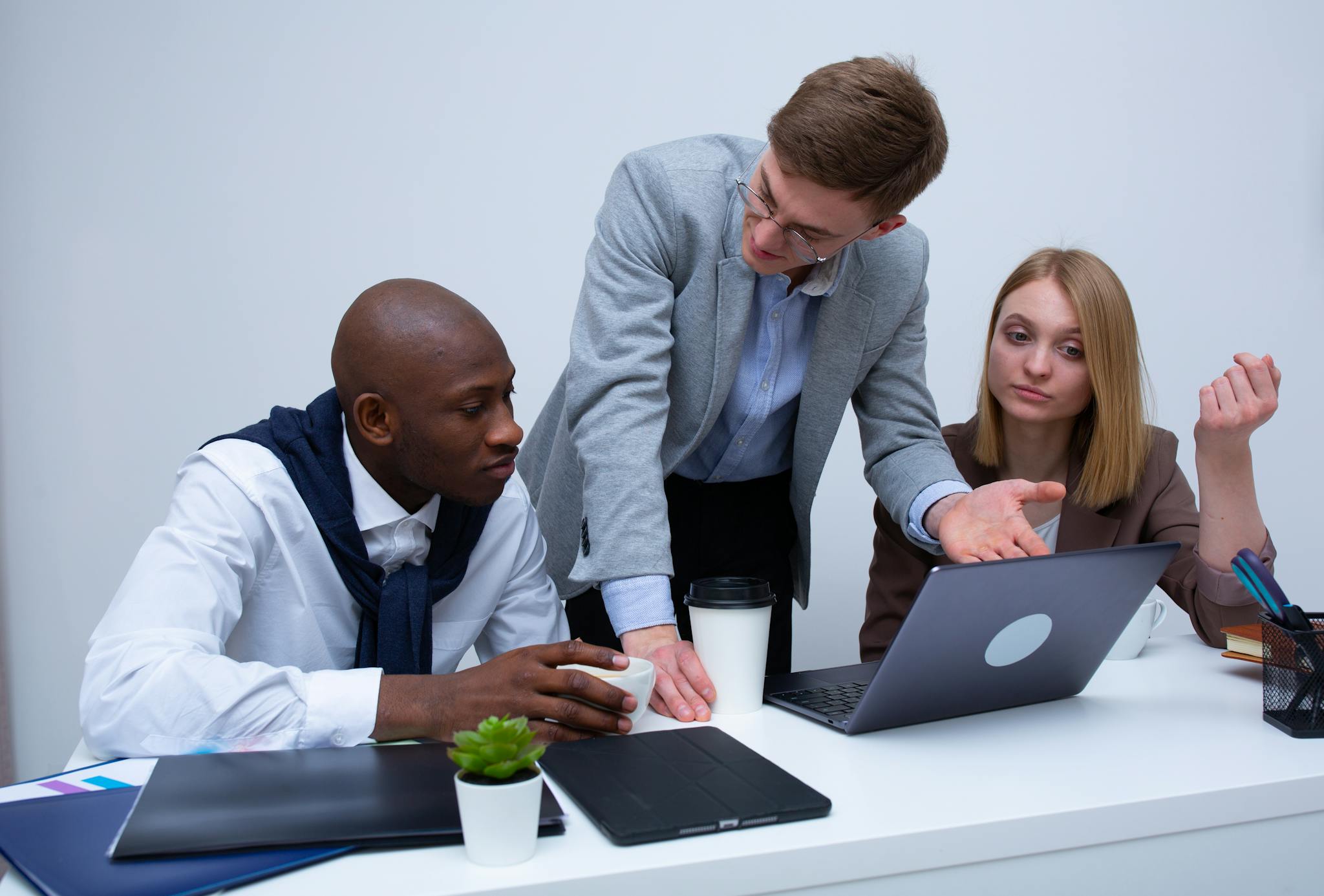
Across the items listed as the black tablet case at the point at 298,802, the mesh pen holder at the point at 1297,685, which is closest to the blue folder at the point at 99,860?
the black tablet case at the point at 298,802

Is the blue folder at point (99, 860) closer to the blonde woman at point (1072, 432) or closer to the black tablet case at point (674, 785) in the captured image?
the black tablet case at point (674, 785)

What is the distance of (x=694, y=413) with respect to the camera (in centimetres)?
147

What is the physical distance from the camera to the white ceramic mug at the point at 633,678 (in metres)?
0.95

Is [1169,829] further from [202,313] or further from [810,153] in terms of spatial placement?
[202,313]

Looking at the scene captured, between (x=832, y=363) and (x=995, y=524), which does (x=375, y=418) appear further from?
(x=995, y=524)

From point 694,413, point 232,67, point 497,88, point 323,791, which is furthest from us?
point 497,88

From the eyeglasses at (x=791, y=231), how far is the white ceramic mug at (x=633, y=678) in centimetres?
56

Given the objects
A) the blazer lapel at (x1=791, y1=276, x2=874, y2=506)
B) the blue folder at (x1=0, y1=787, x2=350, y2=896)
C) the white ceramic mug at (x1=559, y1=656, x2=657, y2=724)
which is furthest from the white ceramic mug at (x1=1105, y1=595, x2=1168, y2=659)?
the blue folder at (x1=0, y1=787, x2=350, y2=896)

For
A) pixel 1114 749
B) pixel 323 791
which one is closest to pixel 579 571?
pixel 323 791

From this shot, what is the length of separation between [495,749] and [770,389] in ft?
2.99

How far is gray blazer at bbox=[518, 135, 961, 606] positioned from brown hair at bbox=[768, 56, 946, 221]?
21cm

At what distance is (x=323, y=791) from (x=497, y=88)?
1.97 meters

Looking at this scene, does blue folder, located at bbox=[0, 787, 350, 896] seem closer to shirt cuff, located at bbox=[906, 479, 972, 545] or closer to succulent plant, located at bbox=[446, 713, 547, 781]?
succulent plant, located at bbox=[446, 713, 547, 781]

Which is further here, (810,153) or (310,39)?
(310,39)
